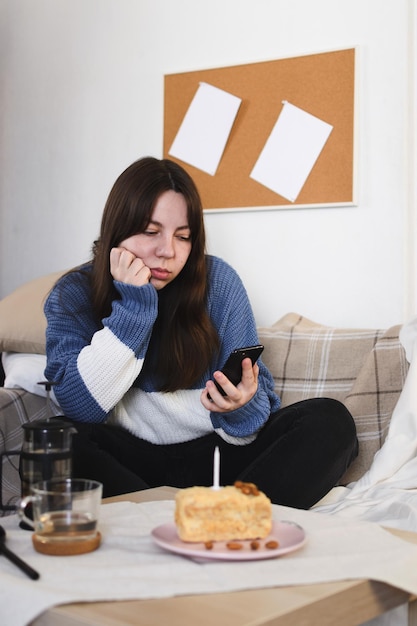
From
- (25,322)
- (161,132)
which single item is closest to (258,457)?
(25,322)

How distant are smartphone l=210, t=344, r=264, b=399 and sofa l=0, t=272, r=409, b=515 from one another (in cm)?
42

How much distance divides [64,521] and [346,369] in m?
1.23

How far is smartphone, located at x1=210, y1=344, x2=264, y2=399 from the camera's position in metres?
1.68

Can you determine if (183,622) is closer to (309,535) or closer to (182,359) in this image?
(309,535)

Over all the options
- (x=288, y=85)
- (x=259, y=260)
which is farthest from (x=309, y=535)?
(x=288, y=85)

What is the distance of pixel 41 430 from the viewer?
114 cm

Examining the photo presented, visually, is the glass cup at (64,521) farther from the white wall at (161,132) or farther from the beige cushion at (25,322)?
the white wall at (161,132)

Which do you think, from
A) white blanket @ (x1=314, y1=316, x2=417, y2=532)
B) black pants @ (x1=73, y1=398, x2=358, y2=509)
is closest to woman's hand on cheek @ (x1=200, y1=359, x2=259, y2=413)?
black pants @ (x1=73, y1=398, x2=358, y2=509)

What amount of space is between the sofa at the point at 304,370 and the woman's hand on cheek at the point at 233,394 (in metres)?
0.40

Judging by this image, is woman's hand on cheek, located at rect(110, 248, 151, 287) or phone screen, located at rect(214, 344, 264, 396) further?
woman's hand on cheek, located at rect(110, 248, 151, 287)

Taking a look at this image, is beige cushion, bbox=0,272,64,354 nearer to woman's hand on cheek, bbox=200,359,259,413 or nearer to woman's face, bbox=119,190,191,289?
woman's face, bbox=119,190,191,289

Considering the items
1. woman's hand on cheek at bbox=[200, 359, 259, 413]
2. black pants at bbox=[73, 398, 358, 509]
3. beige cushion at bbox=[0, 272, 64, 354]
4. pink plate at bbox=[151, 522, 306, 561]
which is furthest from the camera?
beige cushion at bbox=[0, 272, 64, 354]

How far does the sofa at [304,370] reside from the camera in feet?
6.63

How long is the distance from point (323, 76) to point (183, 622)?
192 cm
